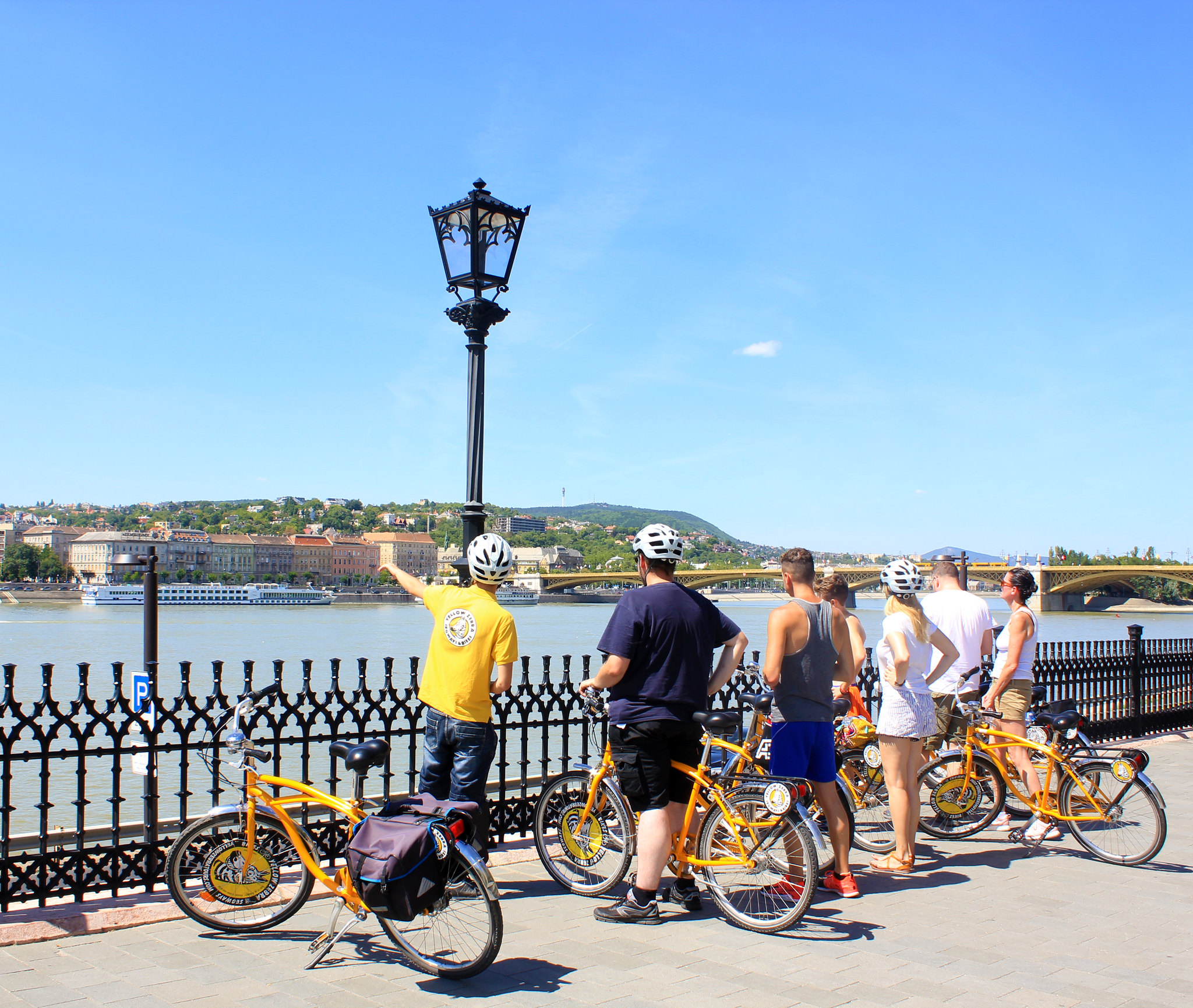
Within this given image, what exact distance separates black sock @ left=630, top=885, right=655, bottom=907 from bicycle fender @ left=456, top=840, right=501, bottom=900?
921 mm

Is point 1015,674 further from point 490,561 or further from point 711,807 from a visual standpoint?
point 490,561

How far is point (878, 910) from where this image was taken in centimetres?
446

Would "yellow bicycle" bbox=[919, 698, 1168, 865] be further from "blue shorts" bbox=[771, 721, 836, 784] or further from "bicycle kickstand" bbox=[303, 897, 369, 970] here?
"bicycle kickstand" bbox=[303, 897, 369, 970]

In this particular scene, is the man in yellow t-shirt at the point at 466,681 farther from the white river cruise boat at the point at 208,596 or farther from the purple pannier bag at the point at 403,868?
the white river cruise boat at the point at 208,596

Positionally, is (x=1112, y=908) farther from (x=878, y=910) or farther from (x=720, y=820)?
(x=720, y=820)

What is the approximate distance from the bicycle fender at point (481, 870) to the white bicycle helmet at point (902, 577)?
105 inches

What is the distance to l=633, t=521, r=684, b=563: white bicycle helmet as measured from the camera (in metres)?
4.32

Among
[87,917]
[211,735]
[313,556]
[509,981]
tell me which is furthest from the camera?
[313,556]

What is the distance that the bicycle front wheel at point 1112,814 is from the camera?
530cm

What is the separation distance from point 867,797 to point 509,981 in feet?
10.5

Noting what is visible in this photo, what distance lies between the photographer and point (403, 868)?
348 cm

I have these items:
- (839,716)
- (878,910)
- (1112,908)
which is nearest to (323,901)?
(878,910)

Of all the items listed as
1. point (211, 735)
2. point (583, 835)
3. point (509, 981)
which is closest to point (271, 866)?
point (211, 735)

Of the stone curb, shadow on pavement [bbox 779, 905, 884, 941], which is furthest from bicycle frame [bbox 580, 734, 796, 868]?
the stone curb
